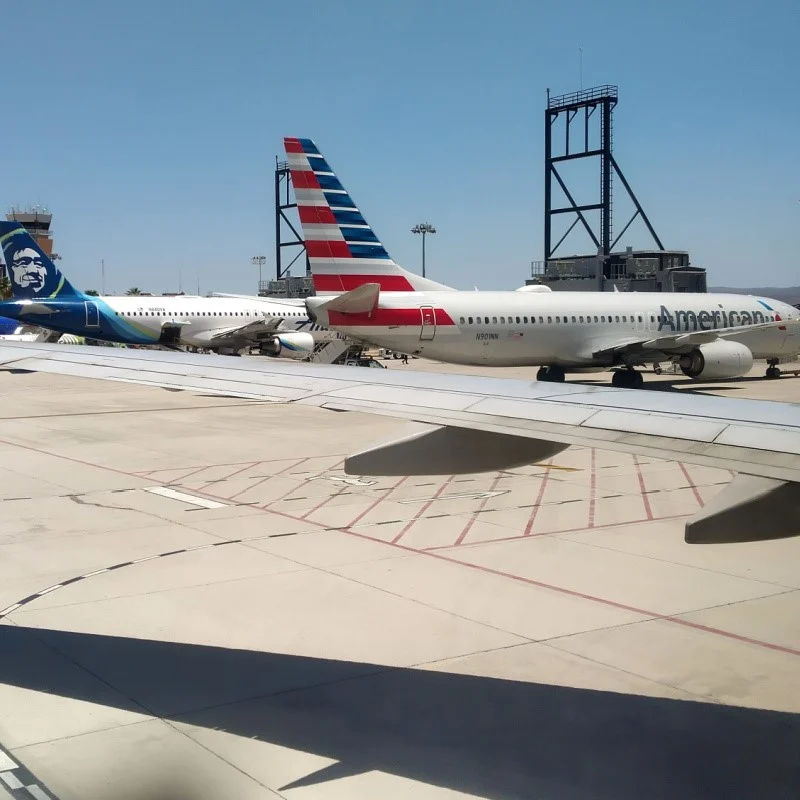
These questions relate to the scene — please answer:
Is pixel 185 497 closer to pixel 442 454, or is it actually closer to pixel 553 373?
pixel 442 454

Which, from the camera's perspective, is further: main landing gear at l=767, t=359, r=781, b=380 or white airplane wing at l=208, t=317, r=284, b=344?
white airplane wing at l=208, t=317, r=284, b=344

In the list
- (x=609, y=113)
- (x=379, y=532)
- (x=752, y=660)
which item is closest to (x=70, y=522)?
(x=379, y=532)

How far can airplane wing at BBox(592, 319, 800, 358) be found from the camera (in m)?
29.8

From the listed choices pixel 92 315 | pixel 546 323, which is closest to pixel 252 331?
pixel 92 315

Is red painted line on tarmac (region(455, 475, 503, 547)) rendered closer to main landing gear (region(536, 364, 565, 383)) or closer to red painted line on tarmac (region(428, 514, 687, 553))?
red painted line on tarmac (region(428, 514, 687, 553))

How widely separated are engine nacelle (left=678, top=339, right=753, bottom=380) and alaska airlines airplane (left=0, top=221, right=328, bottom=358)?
673 inches

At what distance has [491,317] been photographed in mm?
29844

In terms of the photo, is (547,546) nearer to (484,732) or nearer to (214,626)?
(214,626)

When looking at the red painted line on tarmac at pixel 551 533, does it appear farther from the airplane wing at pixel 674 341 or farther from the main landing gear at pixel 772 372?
the main landing gear at pixel 772 372

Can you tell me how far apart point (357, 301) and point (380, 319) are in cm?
102

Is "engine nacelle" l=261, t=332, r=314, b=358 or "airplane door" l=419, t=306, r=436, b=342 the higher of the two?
"airplane door" l=419, t=306, r=436, b=342

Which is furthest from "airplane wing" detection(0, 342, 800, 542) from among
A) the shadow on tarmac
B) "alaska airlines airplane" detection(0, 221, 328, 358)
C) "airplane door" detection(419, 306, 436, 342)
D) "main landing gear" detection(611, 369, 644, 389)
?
"alaska airlines airplane" detection(0, 221, 328, 358)

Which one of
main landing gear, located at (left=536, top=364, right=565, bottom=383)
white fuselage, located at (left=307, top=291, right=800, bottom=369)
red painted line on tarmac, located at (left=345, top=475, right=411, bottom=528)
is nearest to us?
red painted line on tarmac, located at (left=345, top=475, right=411, bottom=528)

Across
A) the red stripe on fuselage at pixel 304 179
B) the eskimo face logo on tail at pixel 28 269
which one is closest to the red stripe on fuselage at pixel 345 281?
the red stripe on fuselage at pixel 304 179
